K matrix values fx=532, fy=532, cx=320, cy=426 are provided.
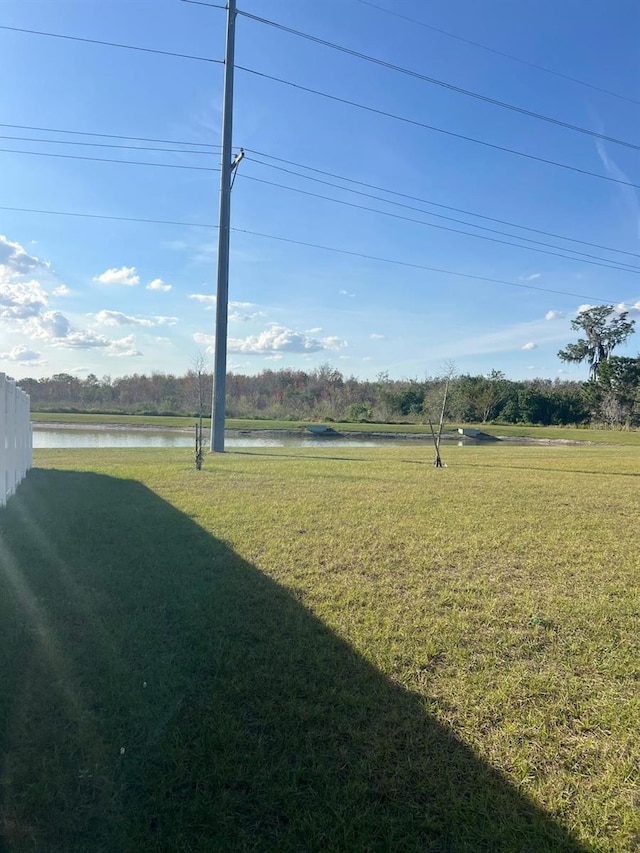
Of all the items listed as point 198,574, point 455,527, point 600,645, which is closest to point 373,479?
point 455,527

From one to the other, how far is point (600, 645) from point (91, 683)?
2.89 m

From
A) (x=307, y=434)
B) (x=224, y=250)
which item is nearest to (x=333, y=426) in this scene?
(x=307, y=434)

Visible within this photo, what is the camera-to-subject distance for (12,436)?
712 cm

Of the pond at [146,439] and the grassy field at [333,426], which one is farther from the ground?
the grassy field at [333,426]

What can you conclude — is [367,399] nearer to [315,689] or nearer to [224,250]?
[224,250]

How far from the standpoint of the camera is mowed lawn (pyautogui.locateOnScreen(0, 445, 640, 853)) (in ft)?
6.24

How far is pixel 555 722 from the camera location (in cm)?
246

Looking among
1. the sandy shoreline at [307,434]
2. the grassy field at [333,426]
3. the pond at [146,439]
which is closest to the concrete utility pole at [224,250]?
the pond at [146,439]

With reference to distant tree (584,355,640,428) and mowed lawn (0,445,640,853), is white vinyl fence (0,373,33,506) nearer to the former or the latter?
mowed lawn (0,445,640,853)

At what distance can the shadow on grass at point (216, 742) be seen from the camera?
1.85 m

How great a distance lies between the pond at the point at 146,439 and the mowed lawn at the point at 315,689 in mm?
13408

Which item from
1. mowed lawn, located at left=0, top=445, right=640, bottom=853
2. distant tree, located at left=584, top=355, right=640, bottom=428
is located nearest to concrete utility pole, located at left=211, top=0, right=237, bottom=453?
mowed lawn, located at left=0, top=445, right=640, bottom=853

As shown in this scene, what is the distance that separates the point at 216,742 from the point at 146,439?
21.7 metres

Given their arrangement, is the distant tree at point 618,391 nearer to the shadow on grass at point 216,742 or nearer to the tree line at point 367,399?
the tree line at point 367,399
